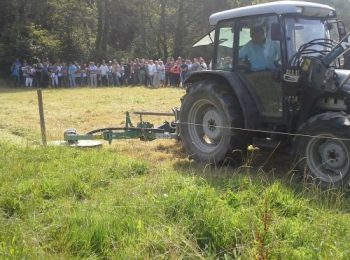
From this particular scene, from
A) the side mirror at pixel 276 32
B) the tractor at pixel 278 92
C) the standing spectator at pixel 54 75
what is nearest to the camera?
the tractor at pixel 278 92

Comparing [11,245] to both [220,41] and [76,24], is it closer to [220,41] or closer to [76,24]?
[220,41]

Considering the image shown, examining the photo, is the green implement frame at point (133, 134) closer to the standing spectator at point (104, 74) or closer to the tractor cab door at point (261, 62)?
the tractor cab door at point (261, 62)

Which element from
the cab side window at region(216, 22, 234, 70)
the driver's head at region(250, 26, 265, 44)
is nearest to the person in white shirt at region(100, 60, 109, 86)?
the cab side window at region(216, 22, 234, 70)

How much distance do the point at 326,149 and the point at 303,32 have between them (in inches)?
66.7

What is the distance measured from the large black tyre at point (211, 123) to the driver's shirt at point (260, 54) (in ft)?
1.80

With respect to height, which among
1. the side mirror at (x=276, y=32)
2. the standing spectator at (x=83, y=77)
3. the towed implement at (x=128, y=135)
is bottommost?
the towed implement at (x=128, y=135)

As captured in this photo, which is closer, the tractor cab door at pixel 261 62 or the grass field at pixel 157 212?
the grass field at pixel 157 212

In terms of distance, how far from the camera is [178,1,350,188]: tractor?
5820 millimetres

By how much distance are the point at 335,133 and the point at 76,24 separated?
33718 mm

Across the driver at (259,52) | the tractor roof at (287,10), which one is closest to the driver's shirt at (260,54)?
the driver at (259,52)

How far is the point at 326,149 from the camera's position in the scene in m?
5.79

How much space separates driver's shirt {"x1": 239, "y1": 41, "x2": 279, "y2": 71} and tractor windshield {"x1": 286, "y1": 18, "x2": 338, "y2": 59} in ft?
0.69

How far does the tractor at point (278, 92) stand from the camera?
582cm

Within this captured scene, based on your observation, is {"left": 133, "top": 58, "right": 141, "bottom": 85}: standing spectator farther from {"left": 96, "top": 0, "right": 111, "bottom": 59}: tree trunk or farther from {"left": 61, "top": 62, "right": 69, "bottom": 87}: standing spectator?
{"left": 96, "top": 0, "right": 111, "bottom": 59}: tree trunk
